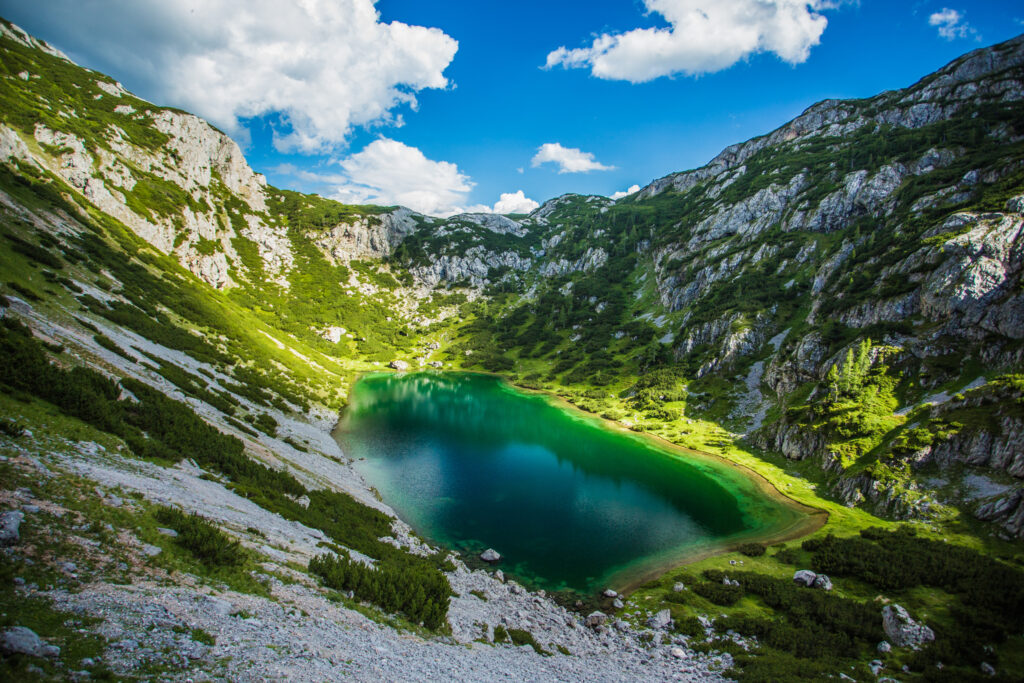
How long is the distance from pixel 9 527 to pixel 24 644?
4.41 m

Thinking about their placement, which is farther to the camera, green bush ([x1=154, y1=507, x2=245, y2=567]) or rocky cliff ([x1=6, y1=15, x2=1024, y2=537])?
rocky cliff ([x1=6, y1=15, x2=1024, y2=537])

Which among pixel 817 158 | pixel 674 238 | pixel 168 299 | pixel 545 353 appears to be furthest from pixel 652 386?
pixel 817 158

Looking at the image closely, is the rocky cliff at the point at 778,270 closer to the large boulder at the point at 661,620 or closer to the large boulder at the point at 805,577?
the large boulder at the point at 805,577

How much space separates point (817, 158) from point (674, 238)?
64.5 m

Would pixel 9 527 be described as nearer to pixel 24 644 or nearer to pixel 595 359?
pixel 24 644

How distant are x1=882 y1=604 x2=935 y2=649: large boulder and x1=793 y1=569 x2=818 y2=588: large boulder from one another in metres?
6.57

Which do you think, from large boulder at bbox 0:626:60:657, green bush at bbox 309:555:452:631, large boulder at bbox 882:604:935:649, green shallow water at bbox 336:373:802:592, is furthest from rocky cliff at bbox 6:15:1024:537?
large boulder at bbox 0:626:60:657

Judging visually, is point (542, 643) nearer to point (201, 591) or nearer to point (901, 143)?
point (201, 591)

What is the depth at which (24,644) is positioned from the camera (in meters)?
7.12

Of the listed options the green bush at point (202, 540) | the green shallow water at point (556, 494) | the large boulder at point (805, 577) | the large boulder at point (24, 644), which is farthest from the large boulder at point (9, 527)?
the large boulder at point (805, 577)

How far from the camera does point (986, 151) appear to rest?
104 meters

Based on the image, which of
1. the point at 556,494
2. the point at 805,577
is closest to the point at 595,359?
the point at 556,494

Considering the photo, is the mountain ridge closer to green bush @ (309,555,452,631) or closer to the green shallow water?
green bush @ (309,555,452,631)

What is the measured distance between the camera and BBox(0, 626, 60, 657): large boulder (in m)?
6.93
